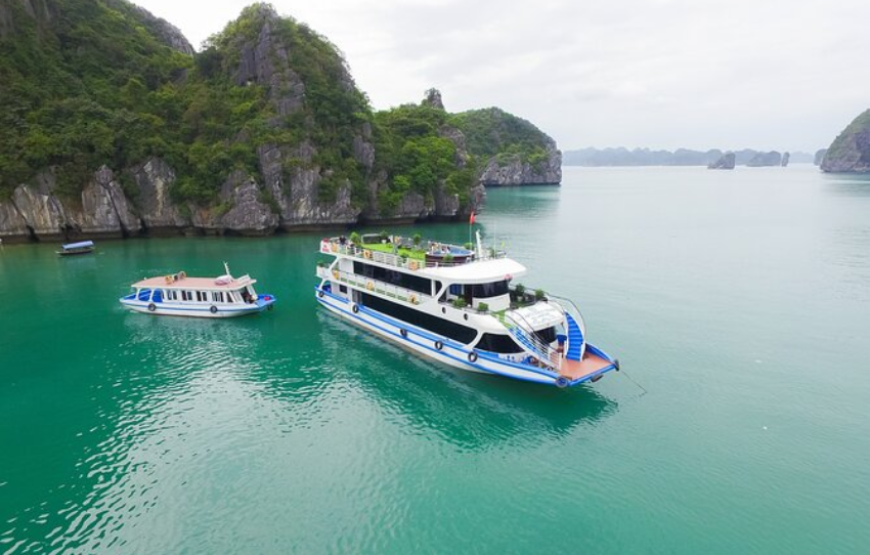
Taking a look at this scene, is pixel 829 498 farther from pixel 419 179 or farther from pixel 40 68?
pixel 40 68

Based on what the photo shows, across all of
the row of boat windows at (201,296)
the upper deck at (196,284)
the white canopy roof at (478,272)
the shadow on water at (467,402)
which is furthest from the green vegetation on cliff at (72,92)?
the white canopy roof at (478,272)

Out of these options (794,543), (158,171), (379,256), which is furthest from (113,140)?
(794,543)

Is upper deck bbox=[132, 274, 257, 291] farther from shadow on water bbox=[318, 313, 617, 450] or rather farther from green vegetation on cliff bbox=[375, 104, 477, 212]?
green vegetation on cliff bbox=[375, 104, 477, 212]

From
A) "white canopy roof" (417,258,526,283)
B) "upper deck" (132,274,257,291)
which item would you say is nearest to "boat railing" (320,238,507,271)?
"white canopy roof" (417,258,526,283)

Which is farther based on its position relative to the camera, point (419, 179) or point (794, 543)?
point (419, 179)

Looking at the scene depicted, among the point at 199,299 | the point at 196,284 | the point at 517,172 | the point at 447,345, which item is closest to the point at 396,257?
the point at 447,345

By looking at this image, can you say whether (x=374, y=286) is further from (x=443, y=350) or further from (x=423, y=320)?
(x=443, y=350)
